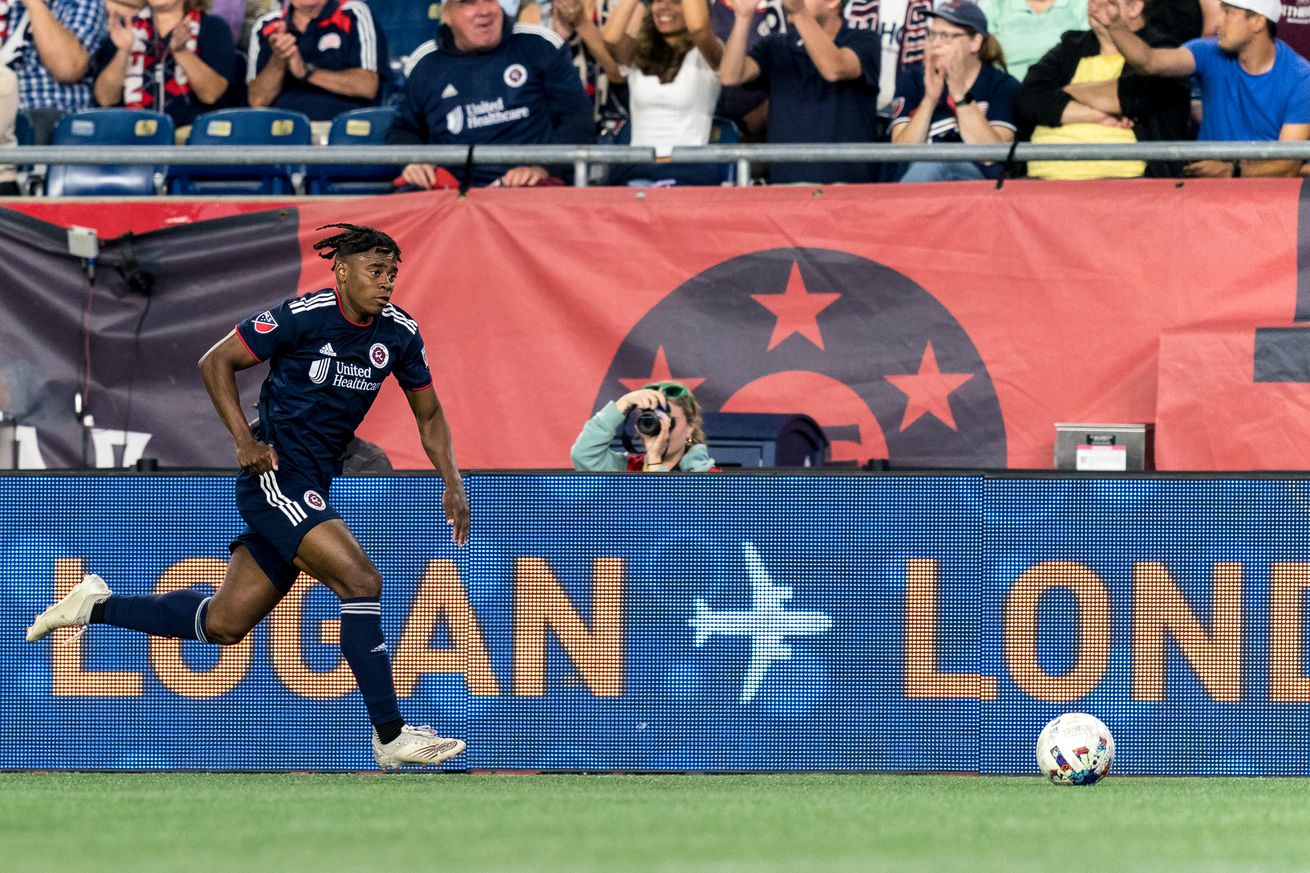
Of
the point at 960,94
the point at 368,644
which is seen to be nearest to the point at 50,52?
the point at 960,94

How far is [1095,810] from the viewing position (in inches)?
273

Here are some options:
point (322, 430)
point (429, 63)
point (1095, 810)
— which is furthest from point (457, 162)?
point (1095, 810)

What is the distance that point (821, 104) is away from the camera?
11820 mm

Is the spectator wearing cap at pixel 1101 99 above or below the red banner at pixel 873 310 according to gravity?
above

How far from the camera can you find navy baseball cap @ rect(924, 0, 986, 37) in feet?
37.9

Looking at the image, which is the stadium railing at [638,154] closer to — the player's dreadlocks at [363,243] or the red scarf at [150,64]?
the red scarf at [150,64]

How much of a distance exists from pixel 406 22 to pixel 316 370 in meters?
6.91

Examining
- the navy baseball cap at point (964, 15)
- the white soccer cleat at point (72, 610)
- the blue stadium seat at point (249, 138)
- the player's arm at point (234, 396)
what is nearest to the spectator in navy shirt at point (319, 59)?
the blue stadium seat at point (249, 138)

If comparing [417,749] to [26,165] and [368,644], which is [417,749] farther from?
[26,165]

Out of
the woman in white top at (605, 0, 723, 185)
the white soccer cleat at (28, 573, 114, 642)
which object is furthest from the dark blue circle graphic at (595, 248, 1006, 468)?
the white soccer cleat at (28, 573, 114, 642)

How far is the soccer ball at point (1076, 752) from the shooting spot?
316 inches

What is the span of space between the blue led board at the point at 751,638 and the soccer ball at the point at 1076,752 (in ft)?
1.93

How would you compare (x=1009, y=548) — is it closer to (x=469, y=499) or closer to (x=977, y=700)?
(x=977, y=700)

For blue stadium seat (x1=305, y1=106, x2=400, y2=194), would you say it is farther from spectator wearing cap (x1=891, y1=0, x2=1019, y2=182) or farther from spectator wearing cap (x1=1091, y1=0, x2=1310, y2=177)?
spectator wearing cap (x1=1091, y1=0, x2=1310, y2=177)
